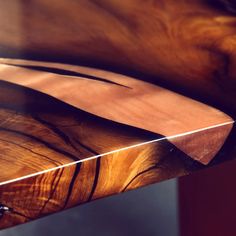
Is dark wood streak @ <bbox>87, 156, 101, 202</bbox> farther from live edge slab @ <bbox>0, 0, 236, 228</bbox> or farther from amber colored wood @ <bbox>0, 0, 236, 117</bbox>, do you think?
amber colored wood @ <bbox>0, 0, 236, 117</bbox>

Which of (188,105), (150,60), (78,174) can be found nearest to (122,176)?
(78,174)

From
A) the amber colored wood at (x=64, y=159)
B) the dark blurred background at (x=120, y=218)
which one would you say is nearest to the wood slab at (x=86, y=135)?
the amber colored wood at (x=64, y=159)

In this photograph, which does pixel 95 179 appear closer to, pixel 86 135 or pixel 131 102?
pixel 86 135

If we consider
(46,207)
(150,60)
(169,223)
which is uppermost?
(150,60)

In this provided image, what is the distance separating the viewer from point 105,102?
0.60 meters

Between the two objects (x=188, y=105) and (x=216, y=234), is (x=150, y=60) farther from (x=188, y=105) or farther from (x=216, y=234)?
(x=216, y=234)

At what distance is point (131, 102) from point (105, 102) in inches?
1.6

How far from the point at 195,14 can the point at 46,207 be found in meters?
0.51

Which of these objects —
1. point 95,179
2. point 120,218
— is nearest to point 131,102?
point 95,179

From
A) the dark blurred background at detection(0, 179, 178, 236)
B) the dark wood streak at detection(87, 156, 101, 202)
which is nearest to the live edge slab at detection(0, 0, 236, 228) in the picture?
the dark wood streak at detection(87, 156, 101, 202)

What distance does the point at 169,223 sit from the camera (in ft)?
3.55

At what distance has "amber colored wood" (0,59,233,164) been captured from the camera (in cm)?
55

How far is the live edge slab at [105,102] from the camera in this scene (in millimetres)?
455

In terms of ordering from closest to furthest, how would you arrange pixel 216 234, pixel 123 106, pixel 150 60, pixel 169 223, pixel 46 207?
pixel 46 207 < pixel 123 106 < pixel 150 60 < pixel 216 234 < pixel 169 223
